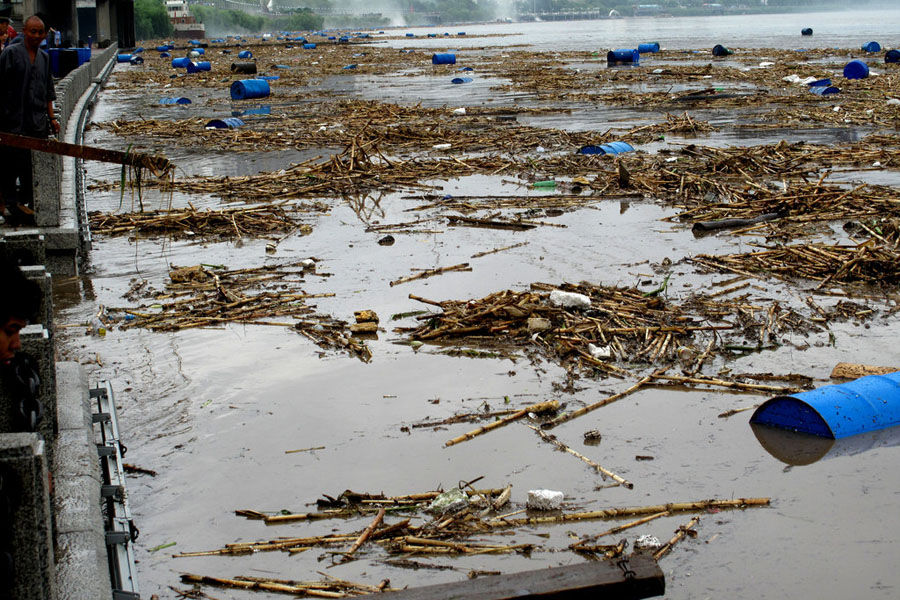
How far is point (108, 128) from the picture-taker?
21984 mm

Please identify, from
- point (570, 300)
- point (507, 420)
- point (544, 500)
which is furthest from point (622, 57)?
point (544, 500)

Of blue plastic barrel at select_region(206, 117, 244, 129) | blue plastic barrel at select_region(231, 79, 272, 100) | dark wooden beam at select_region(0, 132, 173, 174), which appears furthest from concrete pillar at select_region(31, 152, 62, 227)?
blue plastic barrel at select_region(231, 79, 272, 100)

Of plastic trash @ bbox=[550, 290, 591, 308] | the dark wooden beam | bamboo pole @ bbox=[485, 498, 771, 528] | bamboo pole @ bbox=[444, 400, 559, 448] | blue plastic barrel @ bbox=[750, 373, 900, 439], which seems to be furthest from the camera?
plastic trash @ bbox=[550, 290, 591, 308]

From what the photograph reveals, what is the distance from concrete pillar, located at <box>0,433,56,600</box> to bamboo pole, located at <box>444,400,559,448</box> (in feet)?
9.16

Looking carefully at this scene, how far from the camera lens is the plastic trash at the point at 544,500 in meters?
4.91

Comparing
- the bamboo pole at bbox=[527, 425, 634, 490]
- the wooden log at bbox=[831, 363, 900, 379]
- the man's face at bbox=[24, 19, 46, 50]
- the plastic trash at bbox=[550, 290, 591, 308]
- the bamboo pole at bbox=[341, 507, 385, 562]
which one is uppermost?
the man's face at bbox=[24, 19, 46, 50]

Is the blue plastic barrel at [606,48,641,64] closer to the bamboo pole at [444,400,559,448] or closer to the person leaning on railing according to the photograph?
the person leaning on railing

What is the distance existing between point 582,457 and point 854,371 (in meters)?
2.19

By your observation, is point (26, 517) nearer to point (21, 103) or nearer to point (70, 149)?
point (70, 149)

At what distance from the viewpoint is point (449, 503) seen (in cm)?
496

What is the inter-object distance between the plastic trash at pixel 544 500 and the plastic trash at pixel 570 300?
2982mm

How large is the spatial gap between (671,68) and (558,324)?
3292cm

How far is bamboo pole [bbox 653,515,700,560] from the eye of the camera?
4.48 metres

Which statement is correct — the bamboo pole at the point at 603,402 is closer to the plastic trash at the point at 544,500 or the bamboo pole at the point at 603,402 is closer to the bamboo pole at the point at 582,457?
the bamboo pole at the point at 582,457
